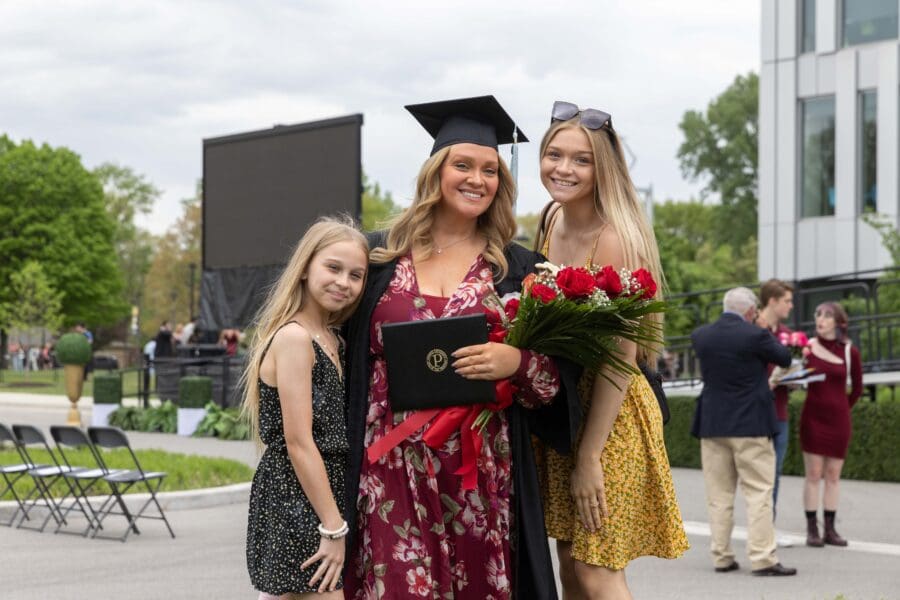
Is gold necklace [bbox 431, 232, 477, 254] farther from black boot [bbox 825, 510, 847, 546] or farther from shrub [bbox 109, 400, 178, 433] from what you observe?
shrub [bbox 109, 400, 178, 433]

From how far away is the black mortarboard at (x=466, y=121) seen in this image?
173 inches

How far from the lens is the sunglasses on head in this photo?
436cm

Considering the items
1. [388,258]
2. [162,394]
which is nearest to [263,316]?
[388,258]

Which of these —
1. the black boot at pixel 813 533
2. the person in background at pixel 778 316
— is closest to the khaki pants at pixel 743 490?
the person in background at pixel 778 316

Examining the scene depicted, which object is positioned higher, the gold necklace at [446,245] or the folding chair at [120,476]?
the gold necklace at [446,245]

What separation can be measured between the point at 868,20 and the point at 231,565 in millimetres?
21407

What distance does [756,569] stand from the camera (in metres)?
8.72

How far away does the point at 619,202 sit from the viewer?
4359mm

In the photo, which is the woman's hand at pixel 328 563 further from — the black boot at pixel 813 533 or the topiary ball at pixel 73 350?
the topiary ball at pixel 73 350

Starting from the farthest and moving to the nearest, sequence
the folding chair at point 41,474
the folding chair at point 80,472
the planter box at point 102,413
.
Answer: the planter box at point 102,413, the folding chair at point 41,474, the folding chair at point 80,472

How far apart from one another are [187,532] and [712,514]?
4306 millimetres

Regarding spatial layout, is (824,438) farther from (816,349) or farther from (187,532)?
(187,532)

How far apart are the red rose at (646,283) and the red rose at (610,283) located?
68 mm

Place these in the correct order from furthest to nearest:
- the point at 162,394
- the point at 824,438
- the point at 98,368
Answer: the point at 98,368, the point at 162,394, the point at 824,438
